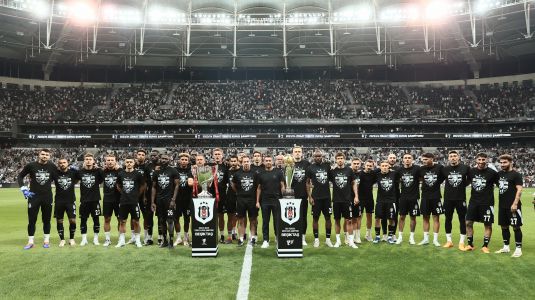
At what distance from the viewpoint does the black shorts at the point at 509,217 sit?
913cm

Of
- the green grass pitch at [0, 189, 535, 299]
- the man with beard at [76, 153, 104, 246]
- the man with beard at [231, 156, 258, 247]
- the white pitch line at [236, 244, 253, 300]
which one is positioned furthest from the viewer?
the man with beard at [76, 153, 104, 246]

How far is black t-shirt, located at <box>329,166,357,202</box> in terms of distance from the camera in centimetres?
1030

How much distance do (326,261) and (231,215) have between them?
11.1 ft

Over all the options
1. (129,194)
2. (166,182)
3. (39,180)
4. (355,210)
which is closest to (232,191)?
(166,182)

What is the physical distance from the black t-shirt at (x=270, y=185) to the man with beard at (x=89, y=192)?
4065mm

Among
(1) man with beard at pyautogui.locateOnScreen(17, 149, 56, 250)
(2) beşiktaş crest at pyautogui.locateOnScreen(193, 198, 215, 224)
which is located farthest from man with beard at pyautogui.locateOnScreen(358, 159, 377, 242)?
(1) man with beard at pyautogui.locateOnScreen(17, 149, 56, 250)

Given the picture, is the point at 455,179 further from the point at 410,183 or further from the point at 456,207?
the point at 410,183

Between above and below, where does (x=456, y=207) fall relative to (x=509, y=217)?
above

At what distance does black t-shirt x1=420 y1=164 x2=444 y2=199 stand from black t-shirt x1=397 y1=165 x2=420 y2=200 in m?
0.17

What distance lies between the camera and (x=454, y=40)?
47094mm

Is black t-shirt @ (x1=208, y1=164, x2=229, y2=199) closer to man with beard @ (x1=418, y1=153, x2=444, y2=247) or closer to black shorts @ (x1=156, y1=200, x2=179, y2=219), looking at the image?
black shorts @ (x1=156, y1=200, x2=179, y2=219)

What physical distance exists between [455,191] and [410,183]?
105 centimetres

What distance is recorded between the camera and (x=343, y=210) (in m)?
10.3

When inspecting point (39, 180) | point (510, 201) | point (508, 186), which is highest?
point (39, 180)
